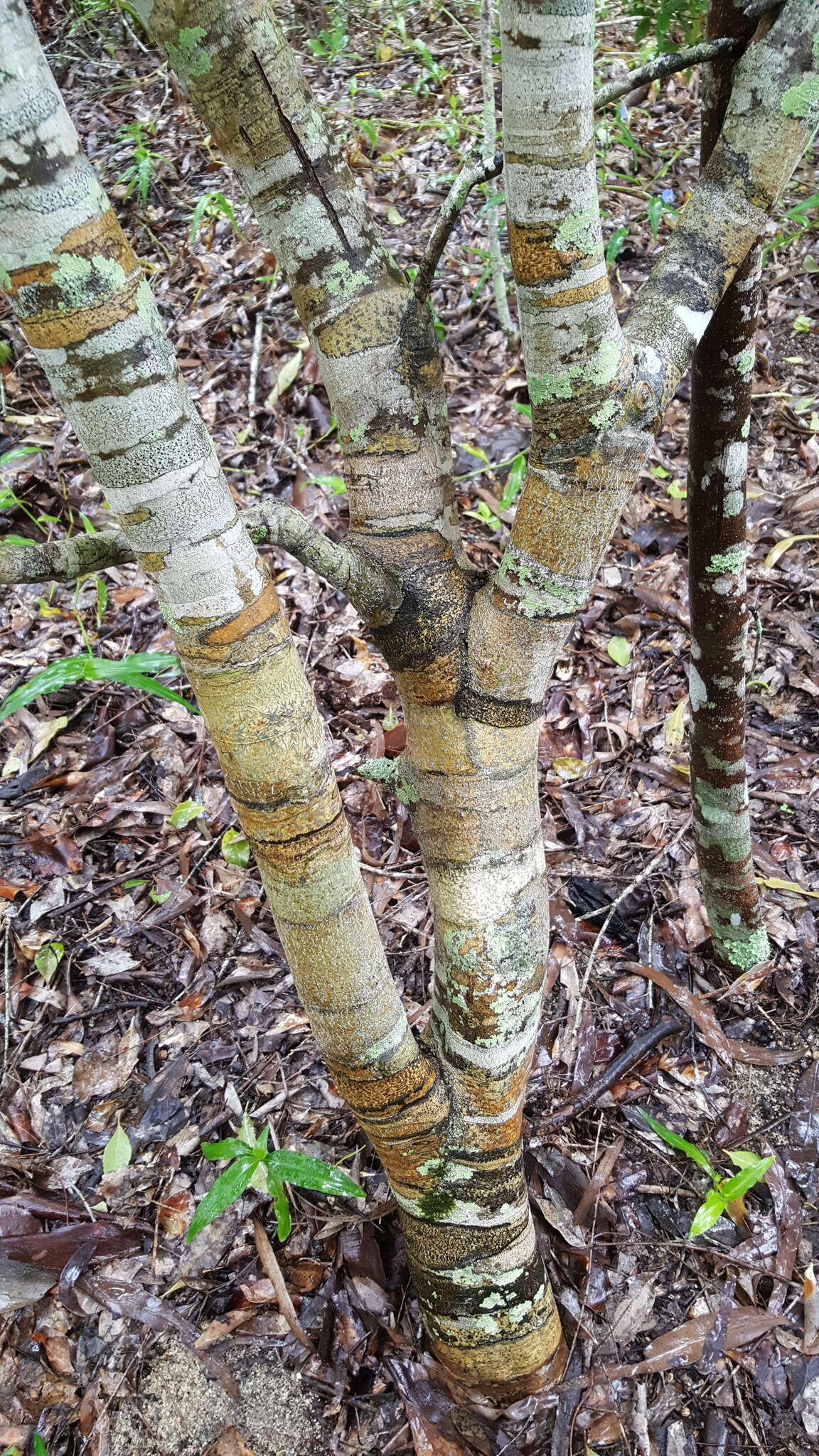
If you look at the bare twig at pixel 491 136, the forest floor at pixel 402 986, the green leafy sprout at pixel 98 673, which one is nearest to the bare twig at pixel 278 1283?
the forest floor at pixel 402 986

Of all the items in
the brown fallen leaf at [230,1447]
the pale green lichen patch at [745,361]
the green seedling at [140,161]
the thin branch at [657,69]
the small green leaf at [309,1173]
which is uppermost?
the green seedling at [140,161]

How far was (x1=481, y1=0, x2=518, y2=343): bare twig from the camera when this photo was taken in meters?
3.27

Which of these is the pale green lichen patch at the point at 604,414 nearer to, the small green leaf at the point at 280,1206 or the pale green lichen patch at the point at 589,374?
the pale green lichen patch at the point at 589,374

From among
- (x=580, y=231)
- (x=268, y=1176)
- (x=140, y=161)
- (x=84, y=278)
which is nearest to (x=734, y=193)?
(x=580, y=231)

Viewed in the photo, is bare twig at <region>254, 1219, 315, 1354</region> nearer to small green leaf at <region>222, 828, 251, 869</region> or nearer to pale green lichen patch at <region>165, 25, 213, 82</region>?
small green leaf at <region>222, 828, 251, 869</region>

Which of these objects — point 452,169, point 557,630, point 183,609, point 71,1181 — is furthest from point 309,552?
point 452,169

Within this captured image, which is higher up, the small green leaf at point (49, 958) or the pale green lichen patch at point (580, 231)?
the pale green lichen patch at point (580, 231)

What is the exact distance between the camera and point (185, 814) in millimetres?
3039

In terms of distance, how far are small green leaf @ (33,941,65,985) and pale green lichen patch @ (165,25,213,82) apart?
7.79ft

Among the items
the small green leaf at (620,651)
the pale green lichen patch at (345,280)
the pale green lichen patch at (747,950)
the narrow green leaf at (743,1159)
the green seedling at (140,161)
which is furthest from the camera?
the green seedling at (140,161)

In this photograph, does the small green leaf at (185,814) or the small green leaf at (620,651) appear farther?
the small green leaf at (620,651)

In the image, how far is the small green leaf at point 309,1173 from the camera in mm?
1931

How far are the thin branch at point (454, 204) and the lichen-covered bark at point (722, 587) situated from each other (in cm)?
41

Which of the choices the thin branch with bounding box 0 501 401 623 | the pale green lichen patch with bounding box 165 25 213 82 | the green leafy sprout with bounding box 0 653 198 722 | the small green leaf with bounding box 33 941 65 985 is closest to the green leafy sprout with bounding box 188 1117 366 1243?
the small green leaf with bounding box 33 941 65 985
